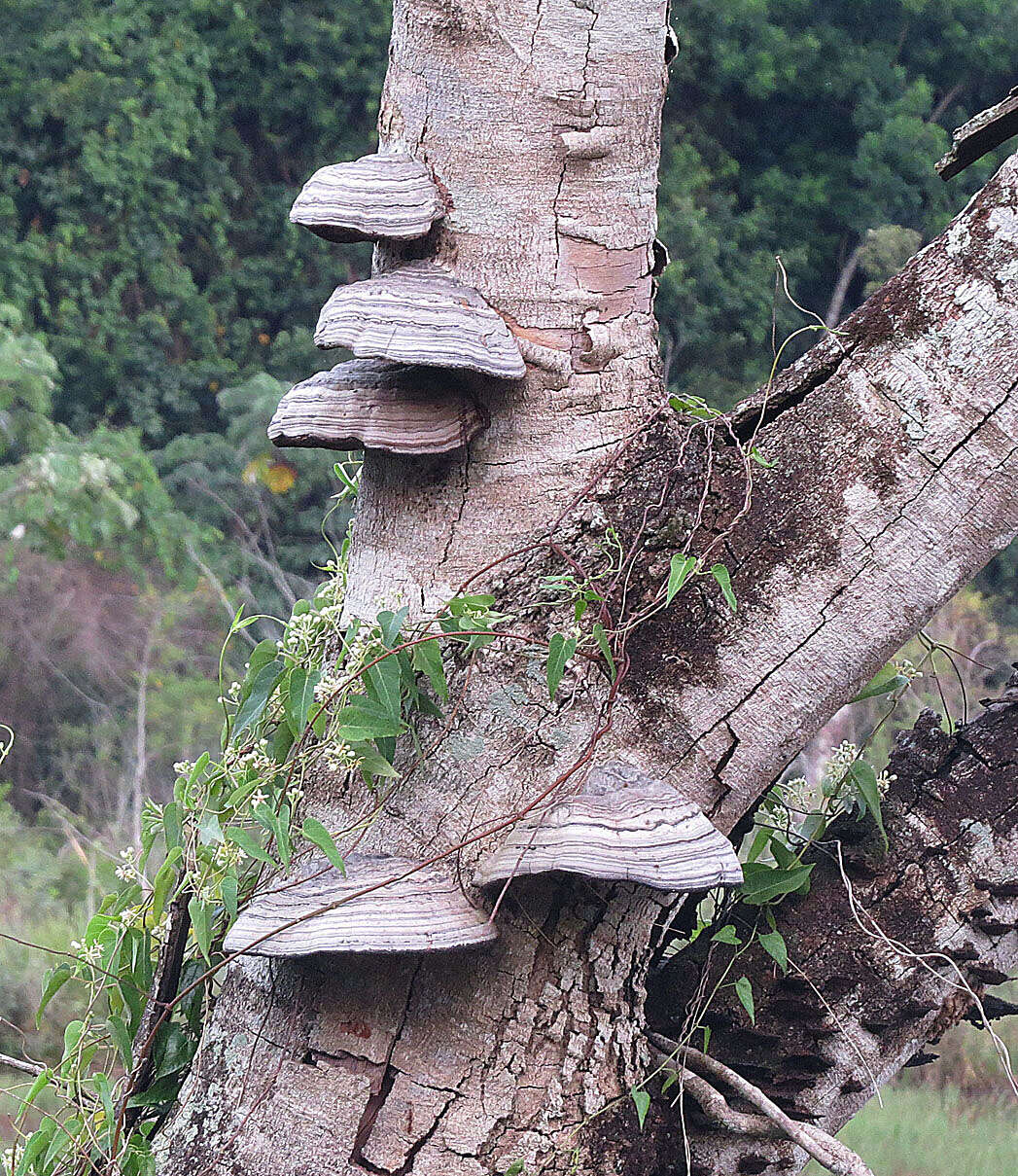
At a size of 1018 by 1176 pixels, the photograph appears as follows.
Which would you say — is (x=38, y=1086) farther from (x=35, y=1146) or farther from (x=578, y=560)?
(x=578, y=560)

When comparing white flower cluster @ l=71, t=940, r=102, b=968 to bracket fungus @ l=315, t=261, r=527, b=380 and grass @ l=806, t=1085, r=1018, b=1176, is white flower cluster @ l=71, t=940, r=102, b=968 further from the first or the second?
grass @ l=806, t=1085, r=1018, b=1176

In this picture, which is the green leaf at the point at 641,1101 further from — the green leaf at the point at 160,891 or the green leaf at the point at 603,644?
the green leaf at the point at 160,891

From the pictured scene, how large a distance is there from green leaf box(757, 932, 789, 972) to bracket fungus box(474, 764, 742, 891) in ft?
0.54

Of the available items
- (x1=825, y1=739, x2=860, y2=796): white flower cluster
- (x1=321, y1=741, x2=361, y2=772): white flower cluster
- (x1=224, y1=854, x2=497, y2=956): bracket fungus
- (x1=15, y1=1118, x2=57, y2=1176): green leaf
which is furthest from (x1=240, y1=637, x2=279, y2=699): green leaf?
(x1=825, y1=739, x2=860, y2=796): white flower cluster

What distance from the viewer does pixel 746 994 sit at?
1063mm

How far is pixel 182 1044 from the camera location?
117 cm

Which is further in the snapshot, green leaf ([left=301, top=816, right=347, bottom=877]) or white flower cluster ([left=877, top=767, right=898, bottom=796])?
white flower cluster ([left=877, top=767, right=898, bottom=796])

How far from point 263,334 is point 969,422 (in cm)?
1370

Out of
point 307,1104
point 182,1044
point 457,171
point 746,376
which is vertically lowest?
point 746,376

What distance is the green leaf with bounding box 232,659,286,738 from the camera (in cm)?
112

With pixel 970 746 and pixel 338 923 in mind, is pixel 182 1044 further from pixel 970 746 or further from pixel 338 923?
pixel 970 746

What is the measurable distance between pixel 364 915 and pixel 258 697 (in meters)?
0.26

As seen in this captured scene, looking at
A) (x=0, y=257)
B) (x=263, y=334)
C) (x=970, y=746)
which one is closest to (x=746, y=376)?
(x=263, y=334)

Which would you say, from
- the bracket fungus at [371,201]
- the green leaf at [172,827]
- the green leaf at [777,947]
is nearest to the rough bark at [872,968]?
the green leaf at [777,947]
